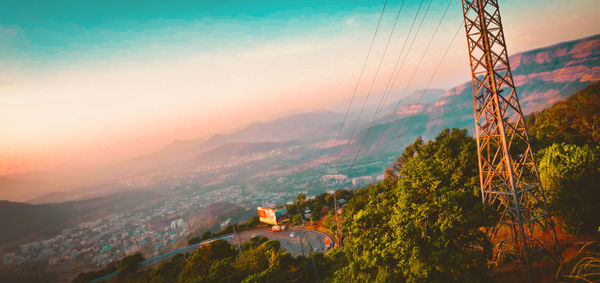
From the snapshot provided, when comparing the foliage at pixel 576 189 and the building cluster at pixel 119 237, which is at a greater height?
the foliage at pixel 576 189

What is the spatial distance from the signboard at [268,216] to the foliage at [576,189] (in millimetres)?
51644

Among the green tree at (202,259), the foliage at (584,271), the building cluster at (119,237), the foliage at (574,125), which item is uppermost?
the foliage at (574,125)

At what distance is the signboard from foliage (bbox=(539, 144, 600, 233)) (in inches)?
2033

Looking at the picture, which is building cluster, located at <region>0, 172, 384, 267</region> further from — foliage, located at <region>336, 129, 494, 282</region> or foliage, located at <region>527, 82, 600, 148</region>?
foliage, located at <region>527, 82, 600, 148</region>

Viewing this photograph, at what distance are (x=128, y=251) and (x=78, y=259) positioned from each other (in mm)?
12817

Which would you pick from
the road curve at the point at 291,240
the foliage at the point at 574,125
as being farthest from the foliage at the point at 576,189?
the road curve at the point at 291,240

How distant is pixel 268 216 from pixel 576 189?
5578 centimetres

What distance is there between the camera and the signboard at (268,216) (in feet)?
196

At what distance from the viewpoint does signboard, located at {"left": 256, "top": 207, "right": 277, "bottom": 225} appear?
196 ft

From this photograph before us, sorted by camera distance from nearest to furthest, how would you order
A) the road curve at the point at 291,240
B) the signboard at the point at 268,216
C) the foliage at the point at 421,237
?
the foliage at the point at 421,237 → the road curve at the point at 291,240 → the signboard at the point at 268,216

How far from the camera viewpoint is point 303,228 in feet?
172

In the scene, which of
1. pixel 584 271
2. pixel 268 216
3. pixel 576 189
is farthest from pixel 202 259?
pixel 268 216

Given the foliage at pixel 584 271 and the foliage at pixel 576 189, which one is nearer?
the foliage at pixel 584 271

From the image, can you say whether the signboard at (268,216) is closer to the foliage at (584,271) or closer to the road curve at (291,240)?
the road curve at (291,240)
